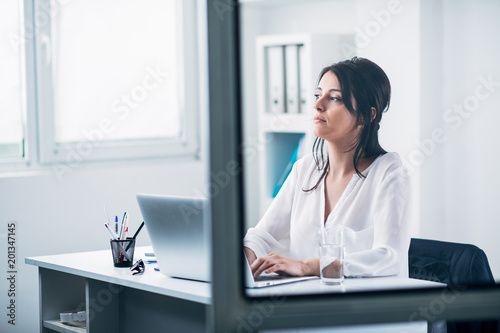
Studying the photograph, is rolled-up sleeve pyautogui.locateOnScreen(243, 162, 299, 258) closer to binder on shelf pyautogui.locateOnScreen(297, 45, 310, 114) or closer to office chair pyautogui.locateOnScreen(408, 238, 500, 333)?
office chair pyautogui.locateOnScreen(408, 238, 500, 333)

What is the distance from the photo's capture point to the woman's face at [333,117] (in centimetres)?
169

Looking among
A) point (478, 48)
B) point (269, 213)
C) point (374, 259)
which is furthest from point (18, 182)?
point (478, 48)

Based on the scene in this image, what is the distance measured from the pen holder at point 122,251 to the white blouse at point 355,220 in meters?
0.37

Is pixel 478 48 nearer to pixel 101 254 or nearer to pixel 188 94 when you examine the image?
pixel 101 254

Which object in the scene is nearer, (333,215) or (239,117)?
(239,117)

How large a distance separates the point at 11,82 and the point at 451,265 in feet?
6.83

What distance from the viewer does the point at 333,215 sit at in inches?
66.2

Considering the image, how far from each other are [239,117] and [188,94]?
252 cm

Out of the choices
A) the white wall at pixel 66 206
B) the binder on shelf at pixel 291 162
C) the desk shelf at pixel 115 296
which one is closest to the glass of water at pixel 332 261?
the desk shelf at pixel 115 296

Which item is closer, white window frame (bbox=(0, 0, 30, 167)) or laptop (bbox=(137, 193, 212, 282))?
laptop (bbox=(137, 193, 212, 282))

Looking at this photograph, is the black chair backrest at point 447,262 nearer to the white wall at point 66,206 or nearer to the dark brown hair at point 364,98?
the dark brown hair at point 364,98

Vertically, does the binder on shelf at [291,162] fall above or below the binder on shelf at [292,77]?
below

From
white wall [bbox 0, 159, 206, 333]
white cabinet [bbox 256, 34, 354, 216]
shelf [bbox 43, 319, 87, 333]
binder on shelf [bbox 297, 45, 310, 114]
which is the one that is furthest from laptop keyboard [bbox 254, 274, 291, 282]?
white wall [bbox 0, 159, 206, 333]

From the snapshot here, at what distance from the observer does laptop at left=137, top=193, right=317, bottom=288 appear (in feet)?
5.08
